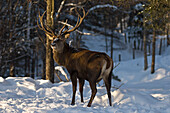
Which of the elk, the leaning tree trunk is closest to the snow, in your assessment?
the elk

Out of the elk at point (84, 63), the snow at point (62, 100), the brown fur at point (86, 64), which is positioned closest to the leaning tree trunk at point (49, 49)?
the snow at point (62, 100)

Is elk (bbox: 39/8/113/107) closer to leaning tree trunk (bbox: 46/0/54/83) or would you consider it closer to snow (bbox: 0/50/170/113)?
snow (bbox: 0/50/170/113)

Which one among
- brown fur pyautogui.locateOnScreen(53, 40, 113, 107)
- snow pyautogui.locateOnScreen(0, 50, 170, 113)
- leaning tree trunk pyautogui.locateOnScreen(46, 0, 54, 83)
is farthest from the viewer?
leaning tree trunk pyautogui.locateOnScreen(46, 0, 54, 83)

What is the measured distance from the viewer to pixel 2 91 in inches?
291

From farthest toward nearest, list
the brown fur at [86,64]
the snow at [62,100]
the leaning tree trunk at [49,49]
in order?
the leaning tree trunk at [49,49]
the brown fur at [86,64]
the snow at [62,100]

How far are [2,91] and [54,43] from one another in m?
2.89

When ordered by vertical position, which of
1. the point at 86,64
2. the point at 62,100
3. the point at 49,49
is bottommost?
the point at 62,100

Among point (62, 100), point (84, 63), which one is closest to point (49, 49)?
point (62, 100)

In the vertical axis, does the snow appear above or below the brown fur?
below

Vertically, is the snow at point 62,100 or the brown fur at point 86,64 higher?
the brown fur at point 86,64

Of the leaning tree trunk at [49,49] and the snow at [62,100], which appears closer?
the snow at [62,100]

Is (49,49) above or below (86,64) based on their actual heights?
above

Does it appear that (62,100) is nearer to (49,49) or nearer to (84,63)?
(84,63)

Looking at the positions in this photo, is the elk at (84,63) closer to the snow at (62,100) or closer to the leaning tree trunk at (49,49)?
the snow at (62,100)
